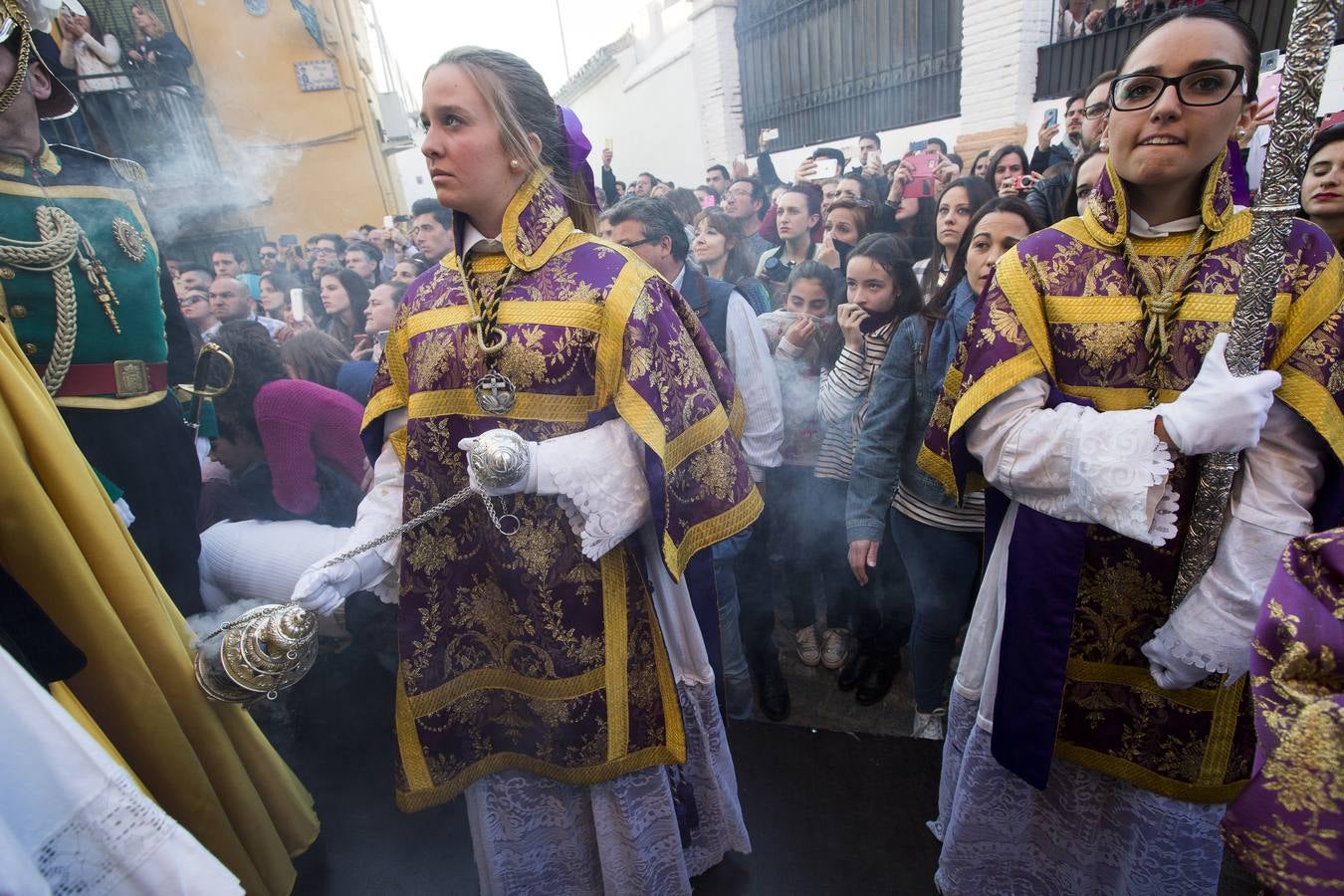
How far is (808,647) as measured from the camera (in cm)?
327

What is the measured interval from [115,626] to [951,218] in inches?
123

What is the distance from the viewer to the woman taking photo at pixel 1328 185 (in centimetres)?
235

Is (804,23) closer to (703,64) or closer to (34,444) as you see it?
(703,64)

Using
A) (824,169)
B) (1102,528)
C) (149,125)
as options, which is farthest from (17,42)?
(149,125)

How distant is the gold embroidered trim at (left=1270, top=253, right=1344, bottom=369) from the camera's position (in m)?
1.30

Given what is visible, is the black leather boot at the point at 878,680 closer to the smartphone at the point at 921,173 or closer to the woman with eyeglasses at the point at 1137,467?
the woman with eyeglasses at the point at 1137,467

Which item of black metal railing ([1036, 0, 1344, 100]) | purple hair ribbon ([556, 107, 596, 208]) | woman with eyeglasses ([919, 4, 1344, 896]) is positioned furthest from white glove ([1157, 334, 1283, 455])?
black metal railing ([1036, 0, 1344, 100])

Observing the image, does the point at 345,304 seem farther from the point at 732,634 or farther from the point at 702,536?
the point at 702,536

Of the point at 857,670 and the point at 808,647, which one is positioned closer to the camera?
the point at 857,670

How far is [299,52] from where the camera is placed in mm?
11031

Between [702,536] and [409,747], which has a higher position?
[702,536]

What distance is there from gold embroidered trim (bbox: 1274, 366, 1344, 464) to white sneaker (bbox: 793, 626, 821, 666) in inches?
89.5

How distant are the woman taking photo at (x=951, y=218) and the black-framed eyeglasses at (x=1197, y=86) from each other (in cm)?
145

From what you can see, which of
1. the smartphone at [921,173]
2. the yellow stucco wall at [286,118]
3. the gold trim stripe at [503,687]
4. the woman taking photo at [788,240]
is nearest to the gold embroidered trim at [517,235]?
the gold trim stripe at [503,687]
